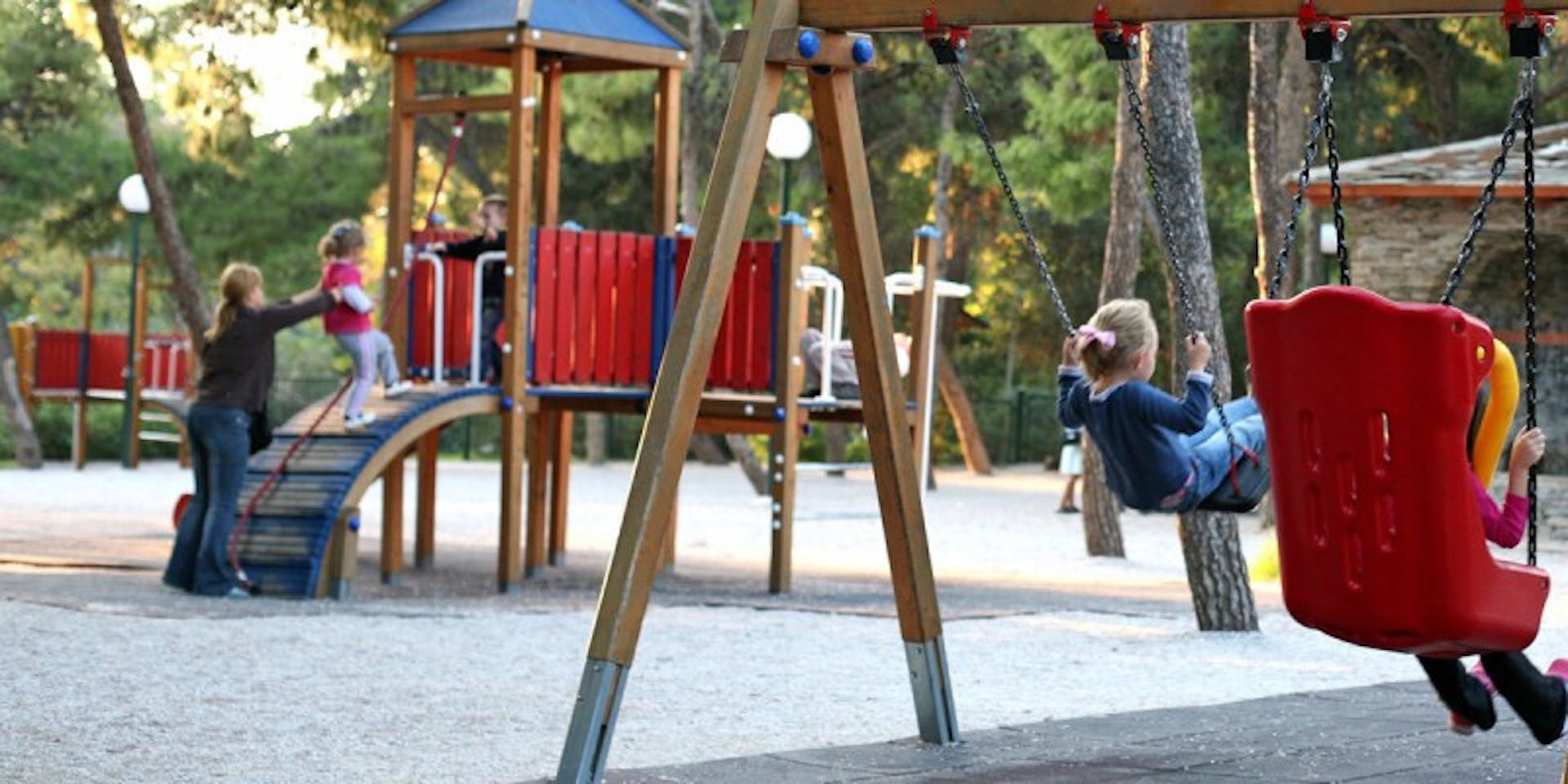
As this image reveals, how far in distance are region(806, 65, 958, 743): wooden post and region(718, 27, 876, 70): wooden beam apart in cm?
17

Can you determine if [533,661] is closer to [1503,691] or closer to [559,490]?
[1503,691]

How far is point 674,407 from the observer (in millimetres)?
6895

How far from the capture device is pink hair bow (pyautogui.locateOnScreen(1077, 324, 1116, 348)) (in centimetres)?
750

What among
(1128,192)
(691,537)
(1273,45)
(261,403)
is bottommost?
(691,537)

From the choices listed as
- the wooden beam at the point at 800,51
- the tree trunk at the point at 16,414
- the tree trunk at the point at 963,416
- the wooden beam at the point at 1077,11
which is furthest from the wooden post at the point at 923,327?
the tree trunk at the point at 16,414

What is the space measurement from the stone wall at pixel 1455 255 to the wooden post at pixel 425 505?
28.0 ft

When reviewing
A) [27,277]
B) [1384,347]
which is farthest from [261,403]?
[27,277]

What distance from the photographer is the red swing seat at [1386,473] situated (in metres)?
5.87

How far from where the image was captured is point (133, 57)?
815 inches

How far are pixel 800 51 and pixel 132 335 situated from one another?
22.9 m

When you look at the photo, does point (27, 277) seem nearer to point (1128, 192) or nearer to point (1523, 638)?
point (1128, 192)

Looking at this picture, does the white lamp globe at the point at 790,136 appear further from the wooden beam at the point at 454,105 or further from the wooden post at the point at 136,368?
Result: the wooden post at the point at 136,368

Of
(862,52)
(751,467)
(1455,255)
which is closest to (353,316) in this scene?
(862,52)

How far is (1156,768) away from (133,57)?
51.2ft
